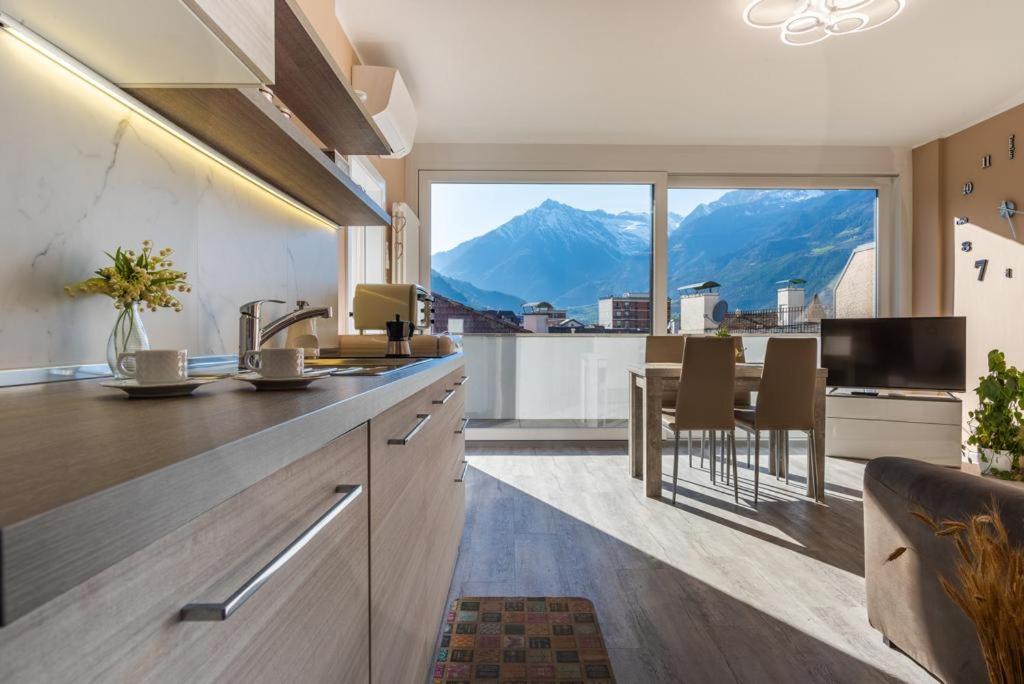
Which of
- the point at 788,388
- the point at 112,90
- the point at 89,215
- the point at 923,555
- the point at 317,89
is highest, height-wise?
the point at 317,89

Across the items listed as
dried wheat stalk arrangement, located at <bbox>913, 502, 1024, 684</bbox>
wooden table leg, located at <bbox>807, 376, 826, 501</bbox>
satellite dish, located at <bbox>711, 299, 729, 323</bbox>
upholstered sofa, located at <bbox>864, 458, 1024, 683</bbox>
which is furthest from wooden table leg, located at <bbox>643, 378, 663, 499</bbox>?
dried wheat stalk arrangement, located at <bbox>913, 502, 1024, 684</bbox>

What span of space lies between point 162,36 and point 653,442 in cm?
306

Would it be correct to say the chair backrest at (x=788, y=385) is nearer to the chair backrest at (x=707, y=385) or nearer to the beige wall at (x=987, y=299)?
the chair backrest at (x=707, y=385)

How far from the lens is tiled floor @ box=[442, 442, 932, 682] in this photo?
5.64 ft

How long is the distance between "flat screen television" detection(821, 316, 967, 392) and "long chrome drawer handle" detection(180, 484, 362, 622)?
5.03m

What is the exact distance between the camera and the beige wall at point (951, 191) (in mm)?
4320

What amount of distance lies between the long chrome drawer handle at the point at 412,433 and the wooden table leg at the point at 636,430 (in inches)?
107

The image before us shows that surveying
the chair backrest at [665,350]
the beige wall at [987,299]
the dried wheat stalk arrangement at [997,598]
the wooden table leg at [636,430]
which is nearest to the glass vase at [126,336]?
the dried wheat stalk arrangement at [997,598]

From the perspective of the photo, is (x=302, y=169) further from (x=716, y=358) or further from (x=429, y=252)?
(x=429, y=252)

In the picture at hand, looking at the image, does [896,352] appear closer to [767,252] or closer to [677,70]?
[767,252]

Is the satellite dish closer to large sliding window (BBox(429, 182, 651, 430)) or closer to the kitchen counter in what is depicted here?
large sliding window (BBox(429, 182, 651, 430))

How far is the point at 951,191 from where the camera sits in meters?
4.91

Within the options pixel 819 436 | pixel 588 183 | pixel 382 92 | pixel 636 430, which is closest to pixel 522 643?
pixel 636 430

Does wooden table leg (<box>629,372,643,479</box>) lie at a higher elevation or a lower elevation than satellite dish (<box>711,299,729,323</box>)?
lower
